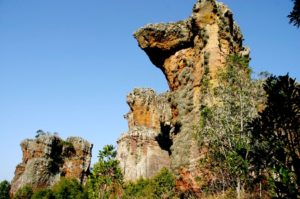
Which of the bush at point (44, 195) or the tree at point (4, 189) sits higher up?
the tree at point (4, 189)

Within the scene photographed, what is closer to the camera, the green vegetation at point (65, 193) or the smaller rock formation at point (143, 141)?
the green vegetation at point (65, 193)

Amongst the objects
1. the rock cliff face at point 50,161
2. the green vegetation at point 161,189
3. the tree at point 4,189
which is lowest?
the green vegetation at point 161,189

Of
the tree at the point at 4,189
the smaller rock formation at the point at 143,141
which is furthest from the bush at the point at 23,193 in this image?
the smaller rock formation at the point at 143,141

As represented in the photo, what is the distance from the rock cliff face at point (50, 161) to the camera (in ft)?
287

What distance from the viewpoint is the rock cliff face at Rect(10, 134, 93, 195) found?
87.6 metres

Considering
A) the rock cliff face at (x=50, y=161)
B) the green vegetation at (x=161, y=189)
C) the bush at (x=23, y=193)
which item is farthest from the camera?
the rock cliff face at (x=50, y=161)

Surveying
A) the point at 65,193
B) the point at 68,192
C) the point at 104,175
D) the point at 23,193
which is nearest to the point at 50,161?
the point at 23,193

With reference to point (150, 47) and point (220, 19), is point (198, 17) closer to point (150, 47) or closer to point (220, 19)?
point (220, 19)

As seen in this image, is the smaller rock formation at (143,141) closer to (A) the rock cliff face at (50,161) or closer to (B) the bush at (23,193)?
(A) the rock cliff face at (50,161)

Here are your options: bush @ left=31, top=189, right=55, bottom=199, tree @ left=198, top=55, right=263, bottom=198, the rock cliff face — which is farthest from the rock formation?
the rock cliff face

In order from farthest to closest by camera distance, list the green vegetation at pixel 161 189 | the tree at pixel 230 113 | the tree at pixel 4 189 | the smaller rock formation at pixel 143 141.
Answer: the tree at pixel 4 189, the smaller rock formation at pixel 143 141, the green vegetation at pixel 161 189, the tree at pixel 230 113

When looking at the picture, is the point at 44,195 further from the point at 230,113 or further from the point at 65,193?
the point at 230,113

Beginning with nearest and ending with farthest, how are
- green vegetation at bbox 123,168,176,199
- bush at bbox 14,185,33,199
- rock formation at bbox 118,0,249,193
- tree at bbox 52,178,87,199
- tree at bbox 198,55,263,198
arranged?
tree at bbox 198,55,263,198 → rock formation at bbox 118,0,249,193 → green vegetation at bbox 123,168,176,199 → tree at bbox 52,178,87,199 → bush at bbox 14,185,33,199

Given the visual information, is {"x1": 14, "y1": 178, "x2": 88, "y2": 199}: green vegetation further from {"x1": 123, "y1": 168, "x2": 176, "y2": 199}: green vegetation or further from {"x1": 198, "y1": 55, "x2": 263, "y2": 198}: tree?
{"x1": 198, "y1": 55, "x2": 263, "y2": 198}: tree
